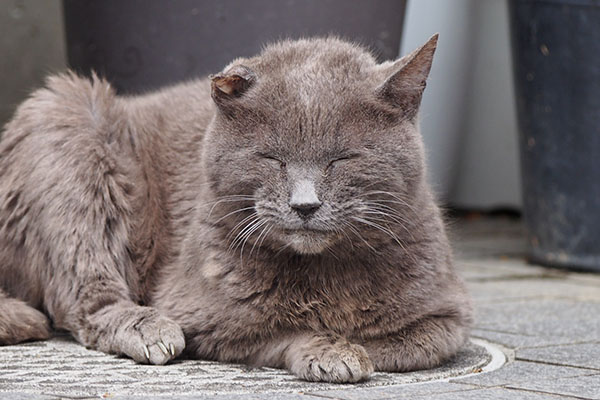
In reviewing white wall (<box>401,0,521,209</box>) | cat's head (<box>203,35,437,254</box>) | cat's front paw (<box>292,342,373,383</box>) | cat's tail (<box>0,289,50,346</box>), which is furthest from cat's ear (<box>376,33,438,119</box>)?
white wall (<box>401,0,521,209</box>)

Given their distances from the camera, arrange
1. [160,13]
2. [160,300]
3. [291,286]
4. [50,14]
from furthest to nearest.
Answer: [50,14] → [160,13] → [160,300] → [291,286]

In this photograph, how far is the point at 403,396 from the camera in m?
2.39

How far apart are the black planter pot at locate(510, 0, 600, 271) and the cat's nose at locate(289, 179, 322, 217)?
268cm

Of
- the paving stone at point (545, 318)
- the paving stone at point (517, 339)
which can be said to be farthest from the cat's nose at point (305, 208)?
the paving stone at point (545, 318)

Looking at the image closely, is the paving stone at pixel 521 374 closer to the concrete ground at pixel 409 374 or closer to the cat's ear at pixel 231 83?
the concrete ground at pixel 409 374

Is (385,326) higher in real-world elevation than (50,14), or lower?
lower

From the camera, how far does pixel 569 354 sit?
3016 mm

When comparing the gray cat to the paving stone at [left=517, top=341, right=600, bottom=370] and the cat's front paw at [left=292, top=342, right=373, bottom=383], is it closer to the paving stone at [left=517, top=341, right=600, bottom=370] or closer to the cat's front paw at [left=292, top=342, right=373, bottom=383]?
the cat's front paw at [left=292, top=342, right=373, bottom=383]

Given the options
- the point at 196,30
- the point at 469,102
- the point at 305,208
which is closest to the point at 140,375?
the point at 305,208

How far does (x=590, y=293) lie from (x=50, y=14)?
148 inches

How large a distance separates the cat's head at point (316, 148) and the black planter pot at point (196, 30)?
1.39 meters

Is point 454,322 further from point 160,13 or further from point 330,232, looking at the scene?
point 160,13

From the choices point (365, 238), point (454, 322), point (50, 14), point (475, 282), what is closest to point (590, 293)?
point (475, 282)

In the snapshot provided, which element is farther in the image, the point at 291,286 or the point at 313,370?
the point at 291,286
